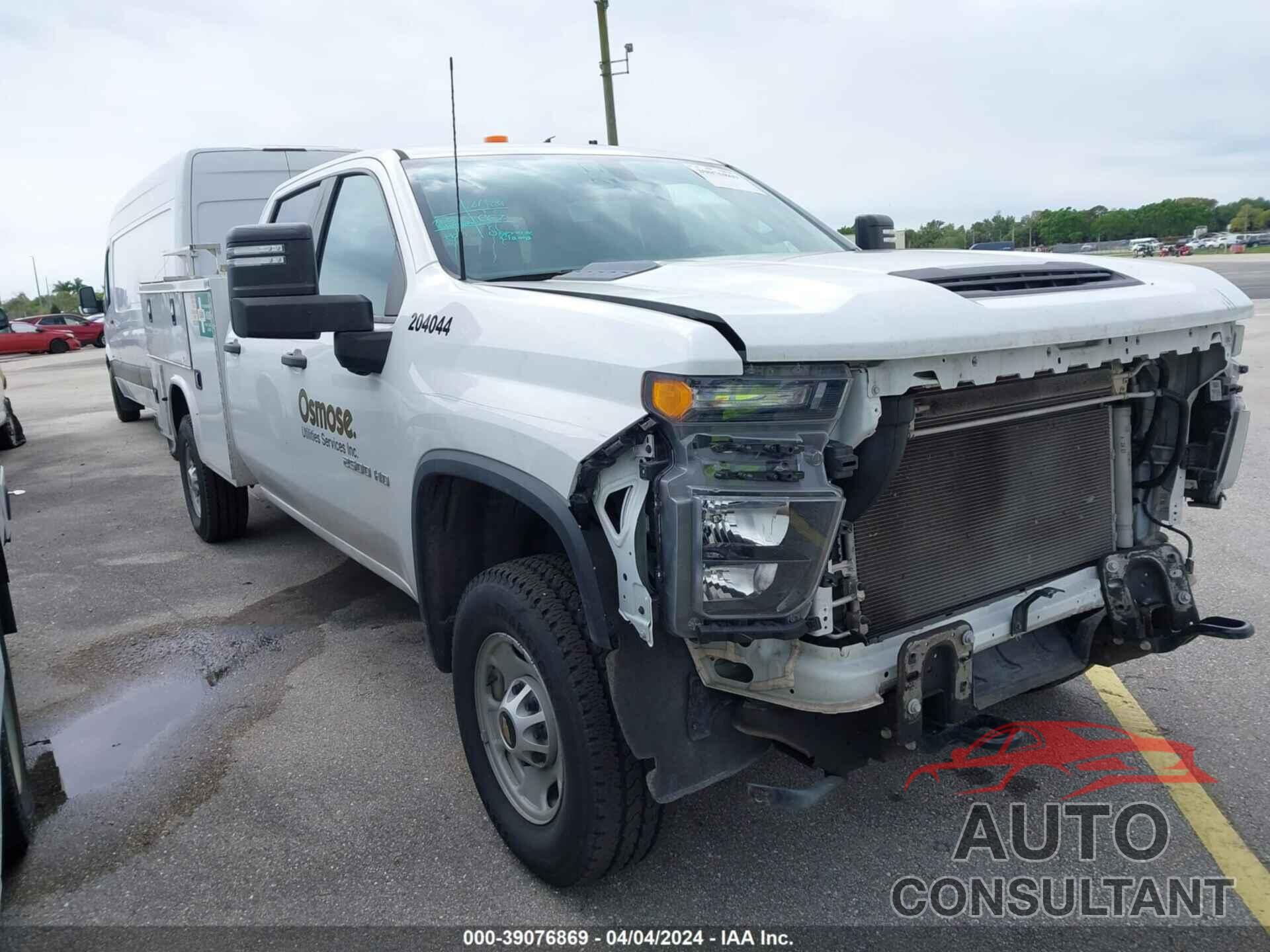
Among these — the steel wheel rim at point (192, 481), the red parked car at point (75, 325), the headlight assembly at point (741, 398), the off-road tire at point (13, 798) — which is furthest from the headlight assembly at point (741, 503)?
the red parked car at point (75, 325)

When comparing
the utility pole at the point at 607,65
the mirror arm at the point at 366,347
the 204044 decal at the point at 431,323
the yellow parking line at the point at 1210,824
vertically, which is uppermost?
the utility pole at the point at 607,65

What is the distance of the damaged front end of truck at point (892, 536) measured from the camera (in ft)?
6.91

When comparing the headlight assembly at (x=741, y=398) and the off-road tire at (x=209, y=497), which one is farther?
the off-road tire at (x=209, y=497)

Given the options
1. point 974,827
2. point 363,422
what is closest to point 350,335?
point 363,422

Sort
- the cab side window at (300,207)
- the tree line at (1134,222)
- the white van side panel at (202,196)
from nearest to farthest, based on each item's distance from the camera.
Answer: the cab side window at (300,207) → the white van side panel at (202,196) → the tree line at (1134,222)

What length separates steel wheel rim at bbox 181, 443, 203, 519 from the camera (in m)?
6.35

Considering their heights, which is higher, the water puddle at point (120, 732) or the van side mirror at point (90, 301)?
the van side mirror at point (90, 301)

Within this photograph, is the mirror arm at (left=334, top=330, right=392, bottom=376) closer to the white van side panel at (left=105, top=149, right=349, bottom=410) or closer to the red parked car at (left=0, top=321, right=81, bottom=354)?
the white van side panel at (left=105, top=149, right=349, bottom=410)

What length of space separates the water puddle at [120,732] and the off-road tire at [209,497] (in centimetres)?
215

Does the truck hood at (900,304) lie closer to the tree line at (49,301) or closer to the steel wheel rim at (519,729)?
the steel wheel rim at (519,729)

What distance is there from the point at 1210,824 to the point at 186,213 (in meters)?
7.62

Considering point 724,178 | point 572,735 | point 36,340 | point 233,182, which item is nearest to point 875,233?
point 724,178

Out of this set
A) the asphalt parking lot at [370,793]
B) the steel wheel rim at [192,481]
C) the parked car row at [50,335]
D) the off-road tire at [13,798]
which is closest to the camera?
the asphalt parking lot at [370,793]

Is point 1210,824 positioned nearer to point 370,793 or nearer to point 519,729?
point 519,729
